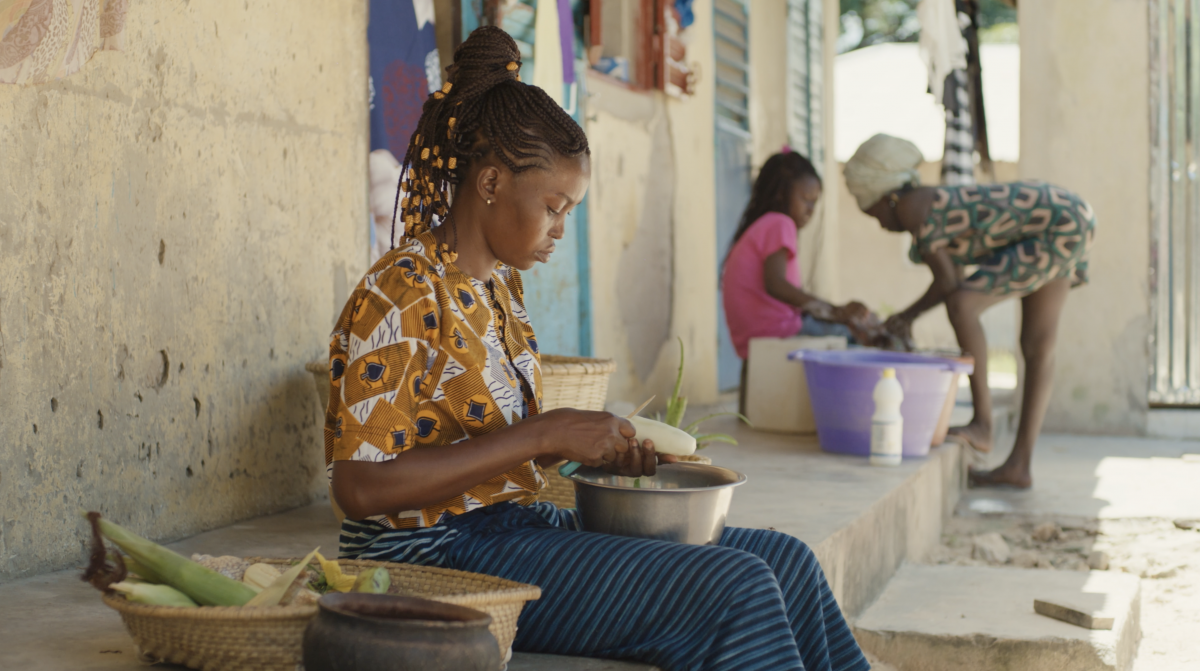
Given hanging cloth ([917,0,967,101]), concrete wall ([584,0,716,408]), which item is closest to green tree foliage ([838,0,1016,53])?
hanging cloth ([917,0,967,101])

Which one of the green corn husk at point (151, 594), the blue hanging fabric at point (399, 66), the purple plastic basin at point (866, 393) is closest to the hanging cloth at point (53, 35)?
the blue hanging fabric at point (399, 66)

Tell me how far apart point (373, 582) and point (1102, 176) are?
19.8 feet

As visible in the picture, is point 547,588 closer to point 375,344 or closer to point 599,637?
point 599,637

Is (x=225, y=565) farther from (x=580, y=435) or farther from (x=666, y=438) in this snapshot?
(x=666, y=438)

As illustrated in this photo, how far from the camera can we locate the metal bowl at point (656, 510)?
70.9 inches

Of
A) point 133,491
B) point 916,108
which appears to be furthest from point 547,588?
point 916,108

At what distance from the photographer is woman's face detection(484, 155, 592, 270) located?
1827mm

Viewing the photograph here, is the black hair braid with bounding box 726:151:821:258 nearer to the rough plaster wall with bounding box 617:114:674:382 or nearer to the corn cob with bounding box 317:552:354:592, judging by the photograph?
the rough plaster wall with bounding box 617:114:674:382

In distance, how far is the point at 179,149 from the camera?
8.75 ft

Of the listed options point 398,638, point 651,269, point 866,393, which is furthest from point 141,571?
point 651,269

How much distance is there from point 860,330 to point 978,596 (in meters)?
2.19

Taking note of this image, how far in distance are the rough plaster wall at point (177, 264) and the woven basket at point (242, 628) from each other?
3.03 ft

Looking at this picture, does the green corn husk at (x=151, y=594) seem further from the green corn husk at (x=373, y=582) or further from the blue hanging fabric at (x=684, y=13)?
the blue hanging fabric at (x=684, y=13)

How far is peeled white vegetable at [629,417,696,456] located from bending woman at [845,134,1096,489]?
2.70m
